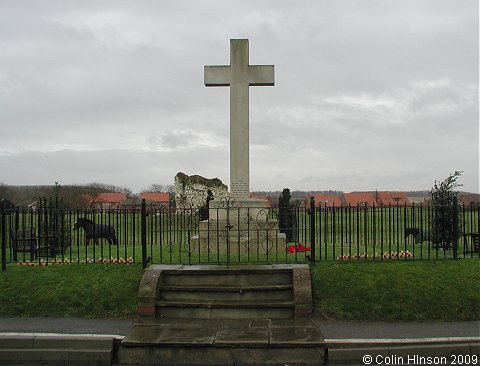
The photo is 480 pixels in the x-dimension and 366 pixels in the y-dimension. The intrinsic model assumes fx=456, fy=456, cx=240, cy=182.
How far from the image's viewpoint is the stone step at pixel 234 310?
768 cm

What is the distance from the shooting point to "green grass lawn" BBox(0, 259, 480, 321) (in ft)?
24.7

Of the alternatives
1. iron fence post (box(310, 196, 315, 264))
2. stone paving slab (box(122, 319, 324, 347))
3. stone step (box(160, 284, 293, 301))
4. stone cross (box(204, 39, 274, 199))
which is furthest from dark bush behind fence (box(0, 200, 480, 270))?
stone paving slab (box(122, 319, 324, 347))

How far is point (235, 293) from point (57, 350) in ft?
9.95

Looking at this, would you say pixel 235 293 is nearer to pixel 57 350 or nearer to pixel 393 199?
pixel 57 350

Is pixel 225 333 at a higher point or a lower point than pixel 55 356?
higher

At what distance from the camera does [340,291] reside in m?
8.01

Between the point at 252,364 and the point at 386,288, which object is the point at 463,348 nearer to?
the point at 386,288

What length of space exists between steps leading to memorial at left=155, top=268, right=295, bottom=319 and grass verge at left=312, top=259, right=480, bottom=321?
2.18ft

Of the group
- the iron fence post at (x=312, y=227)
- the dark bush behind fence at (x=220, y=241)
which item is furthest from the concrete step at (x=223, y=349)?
the iron fence post at (x=312, y=227)

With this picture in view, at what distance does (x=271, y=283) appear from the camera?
8461 mm

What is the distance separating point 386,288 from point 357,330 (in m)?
1.45

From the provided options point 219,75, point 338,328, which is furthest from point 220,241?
point 338,328

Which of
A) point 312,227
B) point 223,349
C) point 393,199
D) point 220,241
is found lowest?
point 223,349

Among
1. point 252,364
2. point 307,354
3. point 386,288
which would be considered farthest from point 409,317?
point 252,364
